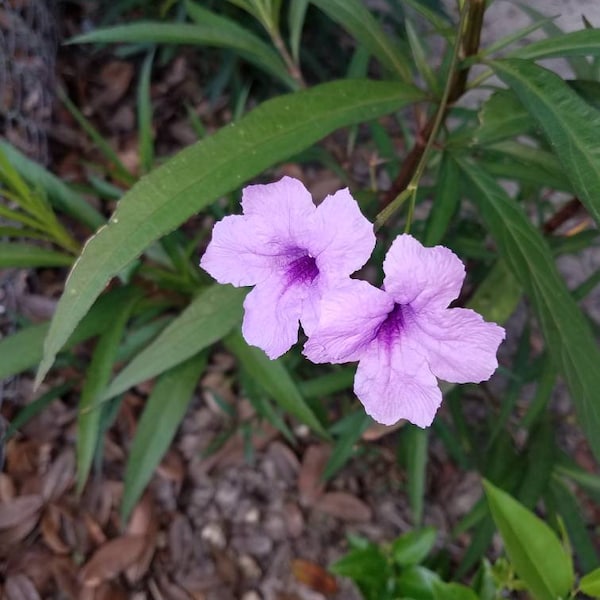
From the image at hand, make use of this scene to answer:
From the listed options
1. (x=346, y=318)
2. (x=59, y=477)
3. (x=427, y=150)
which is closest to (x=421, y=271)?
(x=346, y=318)

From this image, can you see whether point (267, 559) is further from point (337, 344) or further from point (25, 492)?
point (337, 344)

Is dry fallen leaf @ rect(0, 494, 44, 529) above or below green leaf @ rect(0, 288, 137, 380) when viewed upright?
below

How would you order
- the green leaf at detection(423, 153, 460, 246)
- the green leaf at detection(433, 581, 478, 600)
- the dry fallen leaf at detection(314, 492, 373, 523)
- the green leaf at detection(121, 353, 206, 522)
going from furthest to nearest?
the dry fallen leaf at detection(314, 492, 373, 523) → the green leaf at detection(121, 353, 206, 522) → the green leaf at detection(423, 153, 460, 246) → the green leaf at detection(433, 581, 478, 600)

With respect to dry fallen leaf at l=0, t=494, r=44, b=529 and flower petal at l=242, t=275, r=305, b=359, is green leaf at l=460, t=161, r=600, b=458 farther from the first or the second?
dry fallen leaf at l=0, t=494, r=44, b=529

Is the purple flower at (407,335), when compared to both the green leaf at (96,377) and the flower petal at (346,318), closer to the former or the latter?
the flower petal at (346,318)

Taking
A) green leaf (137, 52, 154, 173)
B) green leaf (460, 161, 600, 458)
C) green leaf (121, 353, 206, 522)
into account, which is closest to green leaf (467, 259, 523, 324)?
green leaf (460, 161, 600, 458)

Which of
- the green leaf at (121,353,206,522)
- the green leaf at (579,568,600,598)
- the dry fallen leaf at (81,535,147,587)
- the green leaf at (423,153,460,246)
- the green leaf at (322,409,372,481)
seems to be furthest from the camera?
the dry fallen leaf at (81,535,147,587)
